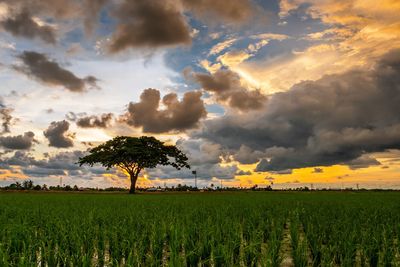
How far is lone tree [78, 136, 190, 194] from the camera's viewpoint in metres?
61.0

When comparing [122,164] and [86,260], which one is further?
[122,164]

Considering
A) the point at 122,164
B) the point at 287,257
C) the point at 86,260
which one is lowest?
the point at 287,257

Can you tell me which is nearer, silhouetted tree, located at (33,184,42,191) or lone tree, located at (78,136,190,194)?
lone tree, located at (78,136,190,194)

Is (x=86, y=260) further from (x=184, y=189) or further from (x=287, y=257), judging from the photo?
(x=184, y=189)

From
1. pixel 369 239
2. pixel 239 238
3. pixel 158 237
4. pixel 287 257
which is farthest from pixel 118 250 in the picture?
pixel 369 239

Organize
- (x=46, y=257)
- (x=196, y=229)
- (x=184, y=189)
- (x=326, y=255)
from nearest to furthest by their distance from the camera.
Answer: (x=326, y=255), (x=46, y=257), (x=196, y=229), (x=184, y=189)

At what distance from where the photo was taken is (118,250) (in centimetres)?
664

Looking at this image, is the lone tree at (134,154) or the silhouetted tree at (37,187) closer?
the lone tree at (134,154)

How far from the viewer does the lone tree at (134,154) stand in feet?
200

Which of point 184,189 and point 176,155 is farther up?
point 176,155

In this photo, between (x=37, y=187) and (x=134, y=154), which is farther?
(x=37, y=187)

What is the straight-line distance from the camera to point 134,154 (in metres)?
60.4

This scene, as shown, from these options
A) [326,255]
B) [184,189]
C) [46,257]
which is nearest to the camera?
[326,255]

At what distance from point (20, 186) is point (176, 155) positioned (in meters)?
47.9
